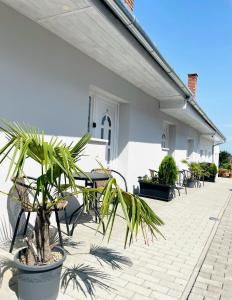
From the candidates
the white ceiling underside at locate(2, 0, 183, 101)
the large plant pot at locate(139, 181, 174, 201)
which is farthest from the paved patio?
the white ceiling underside at locate(2, 0, 183, 101)

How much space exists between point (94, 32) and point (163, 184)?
4383 millimetres

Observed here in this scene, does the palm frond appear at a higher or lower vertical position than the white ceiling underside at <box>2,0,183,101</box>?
lower

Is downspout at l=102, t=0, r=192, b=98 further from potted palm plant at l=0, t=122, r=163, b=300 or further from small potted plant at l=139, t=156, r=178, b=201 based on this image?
small potted plant at l=139, t=156, r=178, b=201

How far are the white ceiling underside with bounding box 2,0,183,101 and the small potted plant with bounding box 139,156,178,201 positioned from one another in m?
2.44

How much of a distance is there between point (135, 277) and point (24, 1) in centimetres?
325

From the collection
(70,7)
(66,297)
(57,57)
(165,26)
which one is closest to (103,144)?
(57,57)

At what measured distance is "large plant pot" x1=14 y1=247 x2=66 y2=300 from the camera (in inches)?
71.8

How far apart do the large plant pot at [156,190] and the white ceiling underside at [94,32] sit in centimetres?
276

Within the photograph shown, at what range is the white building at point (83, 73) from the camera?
121 inches

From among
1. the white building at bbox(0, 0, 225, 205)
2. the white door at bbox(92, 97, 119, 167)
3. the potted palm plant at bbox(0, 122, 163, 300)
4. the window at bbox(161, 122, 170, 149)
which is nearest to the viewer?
the potted palm plant at bbox(0, 122, 163, 300)

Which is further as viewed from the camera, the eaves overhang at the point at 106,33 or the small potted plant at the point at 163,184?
the small potted plant at the point at 163,184

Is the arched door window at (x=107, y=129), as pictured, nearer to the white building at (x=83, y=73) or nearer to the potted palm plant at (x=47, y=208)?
the white building at (x=83, y=73)

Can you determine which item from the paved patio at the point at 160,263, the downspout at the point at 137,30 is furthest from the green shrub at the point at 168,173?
the downspout at the point at 137,30

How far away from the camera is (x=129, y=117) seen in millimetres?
6223
